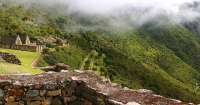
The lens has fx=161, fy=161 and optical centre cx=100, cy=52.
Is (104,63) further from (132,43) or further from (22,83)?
(22,83)

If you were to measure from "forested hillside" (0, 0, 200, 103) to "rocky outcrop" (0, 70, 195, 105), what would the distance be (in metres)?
22.0

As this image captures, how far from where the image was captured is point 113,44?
288 ft

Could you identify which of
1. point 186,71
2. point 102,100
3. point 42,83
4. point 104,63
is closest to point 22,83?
point 42,83

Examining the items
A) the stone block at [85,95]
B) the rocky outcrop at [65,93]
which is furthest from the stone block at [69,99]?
the stone block at [85,95]

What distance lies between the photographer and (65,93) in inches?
217

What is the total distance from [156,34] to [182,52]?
23.0m

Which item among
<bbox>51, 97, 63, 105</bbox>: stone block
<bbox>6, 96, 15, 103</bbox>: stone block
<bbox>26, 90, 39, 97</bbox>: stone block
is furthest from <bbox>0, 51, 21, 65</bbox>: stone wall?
<bbox>51, 97, 63, 105</bbox>: stone block

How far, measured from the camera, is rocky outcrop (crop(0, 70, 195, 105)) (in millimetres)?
4652

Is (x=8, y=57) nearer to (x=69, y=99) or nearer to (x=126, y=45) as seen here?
(x=69, y=99)

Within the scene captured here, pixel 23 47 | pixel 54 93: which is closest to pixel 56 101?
pixel 54 93

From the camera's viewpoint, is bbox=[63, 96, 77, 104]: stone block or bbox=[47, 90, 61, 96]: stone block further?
bbox=[63, 96, 77, 104]: stone block

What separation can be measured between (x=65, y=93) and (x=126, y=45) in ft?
286

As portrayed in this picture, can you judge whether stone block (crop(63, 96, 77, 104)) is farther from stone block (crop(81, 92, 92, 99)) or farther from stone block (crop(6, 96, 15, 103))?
stone block (crop(6, 96, 15, 103))

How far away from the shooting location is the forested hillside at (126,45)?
185 ft
